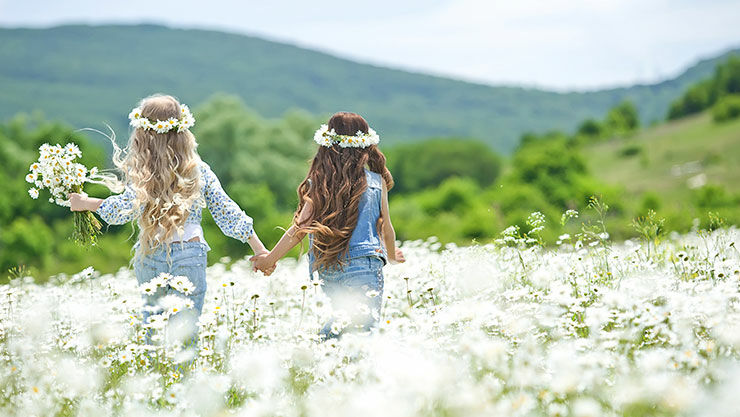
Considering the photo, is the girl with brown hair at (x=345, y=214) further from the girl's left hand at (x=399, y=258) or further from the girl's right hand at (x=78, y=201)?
the girl's right hand at (x=78, y=201)

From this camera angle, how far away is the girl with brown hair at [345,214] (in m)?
5.23

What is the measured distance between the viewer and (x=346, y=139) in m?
5.38

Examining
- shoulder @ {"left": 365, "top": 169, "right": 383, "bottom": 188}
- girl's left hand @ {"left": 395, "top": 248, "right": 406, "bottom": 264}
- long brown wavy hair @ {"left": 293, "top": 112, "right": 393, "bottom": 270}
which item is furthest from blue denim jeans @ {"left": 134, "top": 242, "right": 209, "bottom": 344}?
girl's left hand @ {"left": 395, "top": 248, "right": 406, "bottom": 264}

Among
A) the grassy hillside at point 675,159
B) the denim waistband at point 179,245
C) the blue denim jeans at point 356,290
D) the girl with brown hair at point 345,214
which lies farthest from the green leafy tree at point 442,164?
the denim waistband at point 179,245

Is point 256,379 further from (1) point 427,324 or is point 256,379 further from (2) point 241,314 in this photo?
(2) point 241,314

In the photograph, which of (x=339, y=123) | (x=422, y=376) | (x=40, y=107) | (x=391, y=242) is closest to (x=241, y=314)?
(x=391, y=242)

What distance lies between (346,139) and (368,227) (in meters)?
0.72

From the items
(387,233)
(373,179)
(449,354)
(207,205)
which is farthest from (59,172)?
(449,354)

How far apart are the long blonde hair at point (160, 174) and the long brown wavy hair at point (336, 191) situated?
0.90 meters

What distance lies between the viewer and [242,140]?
63.1 m

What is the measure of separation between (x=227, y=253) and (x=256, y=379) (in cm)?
3300

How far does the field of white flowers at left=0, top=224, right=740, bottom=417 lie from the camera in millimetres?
3080

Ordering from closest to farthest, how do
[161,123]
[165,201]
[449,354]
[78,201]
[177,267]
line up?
[449,354]
[177,267]
[165,201]
[161,123]
[78,201]

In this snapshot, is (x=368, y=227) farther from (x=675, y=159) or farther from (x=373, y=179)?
(x=675, y=159)
